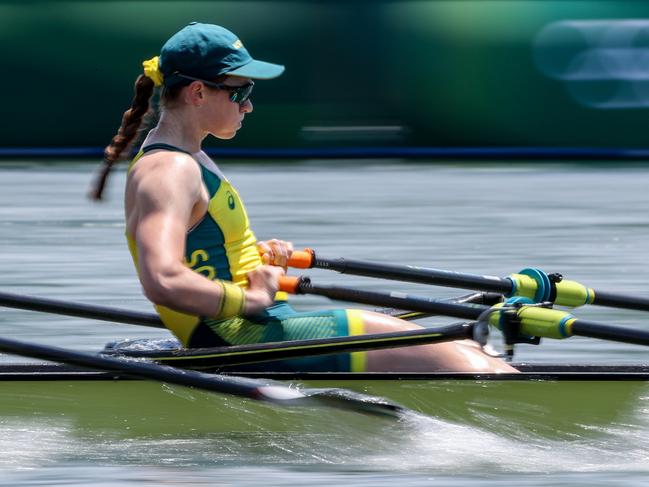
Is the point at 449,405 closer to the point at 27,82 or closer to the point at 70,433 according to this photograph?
the point at 70,433

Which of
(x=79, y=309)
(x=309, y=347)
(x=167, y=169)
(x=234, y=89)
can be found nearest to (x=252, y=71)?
(x=234, y=89)

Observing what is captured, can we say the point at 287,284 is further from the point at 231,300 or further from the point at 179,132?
the point at 179,132

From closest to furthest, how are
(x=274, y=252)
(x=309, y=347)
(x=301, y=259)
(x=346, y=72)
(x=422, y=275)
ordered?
(x=309, y=347) → (x=274, y=252) → (x=301, y=259) → (x=422, y=275) → (x=346, y=72)

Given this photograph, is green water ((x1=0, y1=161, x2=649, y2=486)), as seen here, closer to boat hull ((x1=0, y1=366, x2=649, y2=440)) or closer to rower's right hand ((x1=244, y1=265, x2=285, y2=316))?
boat hull ((x1=0, y1=366, x2=649, y2=440))

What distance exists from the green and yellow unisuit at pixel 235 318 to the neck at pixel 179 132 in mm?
29

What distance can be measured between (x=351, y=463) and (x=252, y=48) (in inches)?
588

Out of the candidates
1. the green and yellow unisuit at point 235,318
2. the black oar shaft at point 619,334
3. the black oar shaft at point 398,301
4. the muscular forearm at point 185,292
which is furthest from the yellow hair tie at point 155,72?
the black oar shaft at point 619,334

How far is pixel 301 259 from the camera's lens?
566 cm

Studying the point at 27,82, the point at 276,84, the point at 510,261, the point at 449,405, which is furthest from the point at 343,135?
the point at 449,405

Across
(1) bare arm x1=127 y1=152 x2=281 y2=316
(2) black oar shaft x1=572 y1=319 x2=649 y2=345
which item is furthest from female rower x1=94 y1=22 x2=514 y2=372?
(2) black oar shaft x1=572 y1=319 x2=649 y2=345

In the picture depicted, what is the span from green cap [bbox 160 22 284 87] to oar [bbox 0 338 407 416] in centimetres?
83

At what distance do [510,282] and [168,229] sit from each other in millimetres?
1515

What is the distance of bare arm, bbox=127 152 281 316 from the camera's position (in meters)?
4.59

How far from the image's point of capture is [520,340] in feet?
16.0
